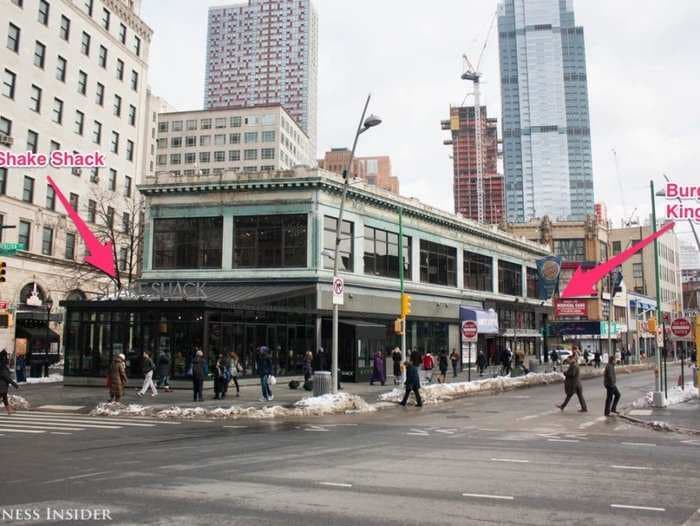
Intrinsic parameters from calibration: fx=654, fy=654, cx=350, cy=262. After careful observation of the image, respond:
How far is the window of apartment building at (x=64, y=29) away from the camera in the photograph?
54.8 m

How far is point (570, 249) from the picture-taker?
281ft

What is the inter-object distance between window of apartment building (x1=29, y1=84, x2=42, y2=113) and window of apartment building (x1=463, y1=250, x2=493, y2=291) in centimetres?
3570

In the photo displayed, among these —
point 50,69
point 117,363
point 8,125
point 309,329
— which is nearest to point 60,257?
point 8,125

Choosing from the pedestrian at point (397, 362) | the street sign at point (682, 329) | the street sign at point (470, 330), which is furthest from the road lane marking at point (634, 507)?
the street sign at point (470, 330)

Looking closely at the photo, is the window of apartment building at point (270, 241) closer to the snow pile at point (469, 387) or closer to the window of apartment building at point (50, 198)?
the snow pile at point (469, 387)

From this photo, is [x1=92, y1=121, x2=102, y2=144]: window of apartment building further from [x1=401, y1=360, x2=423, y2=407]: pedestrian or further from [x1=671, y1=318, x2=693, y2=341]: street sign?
[x1=671, y1=318, x2=693, y2=341]: street sign

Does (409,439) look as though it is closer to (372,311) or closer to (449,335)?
(372,311)

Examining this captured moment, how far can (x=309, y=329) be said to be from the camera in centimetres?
3506

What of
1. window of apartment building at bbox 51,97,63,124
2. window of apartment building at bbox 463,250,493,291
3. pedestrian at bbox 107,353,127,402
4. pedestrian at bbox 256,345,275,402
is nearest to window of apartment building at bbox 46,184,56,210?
window of apartment building at bbox 51,97,63,124

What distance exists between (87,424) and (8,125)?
39128 millimetres

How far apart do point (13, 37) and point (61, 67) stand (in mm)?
5641

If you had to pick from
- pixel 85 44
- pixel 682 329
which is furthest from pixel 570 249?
pixel 682 329

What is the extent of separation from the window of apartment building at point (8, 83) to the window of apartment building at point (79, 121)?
7.46 meters

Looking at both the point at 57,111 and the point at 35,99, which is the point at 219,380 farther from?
the point at 57,111
